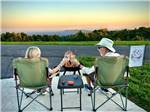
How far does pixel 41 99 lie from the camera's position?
5.03 metres

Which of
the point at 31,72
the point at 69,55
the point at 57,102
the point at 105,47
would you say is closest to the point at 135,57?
the point at 69,55

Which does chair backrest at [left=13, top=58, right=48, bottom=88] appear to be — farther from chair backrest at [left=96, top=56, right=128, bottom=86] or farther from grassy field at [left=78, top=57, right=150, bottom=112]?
grassy field at [left=78, top=57, right=150, bottom=112]

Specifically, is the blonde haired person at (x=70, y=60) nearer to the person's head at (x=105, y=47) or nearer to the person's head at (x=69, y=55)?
the person's head at (x=69, y=55)

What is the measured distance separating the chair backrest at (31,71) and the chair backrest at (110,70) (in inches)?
25.2

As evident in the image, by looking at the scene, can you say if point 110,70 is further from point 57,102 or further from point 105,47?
point 57,102

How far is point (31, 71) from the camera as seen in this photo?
438cm

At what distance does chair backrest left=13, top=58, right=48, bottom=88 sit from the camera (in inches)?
171

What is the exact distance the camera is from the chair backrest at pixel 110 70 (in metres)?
4.36

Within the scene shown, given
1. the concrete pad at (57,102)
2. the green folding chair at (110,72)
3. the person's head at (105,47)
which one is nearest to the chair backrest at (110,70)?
the green folding chair at (110,72)

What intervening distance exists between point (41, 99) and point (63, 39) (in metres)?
6.57

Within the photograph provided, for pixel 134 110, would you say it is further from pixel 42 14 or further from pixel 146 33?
pixel 146 33

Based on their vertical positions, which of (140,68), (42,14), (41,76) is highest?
(42,14)

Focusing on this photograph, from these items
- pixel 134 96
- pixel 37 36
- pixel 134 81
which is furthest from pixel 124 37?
pixel 134 96

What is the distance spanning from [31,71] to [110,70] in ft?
3.06
